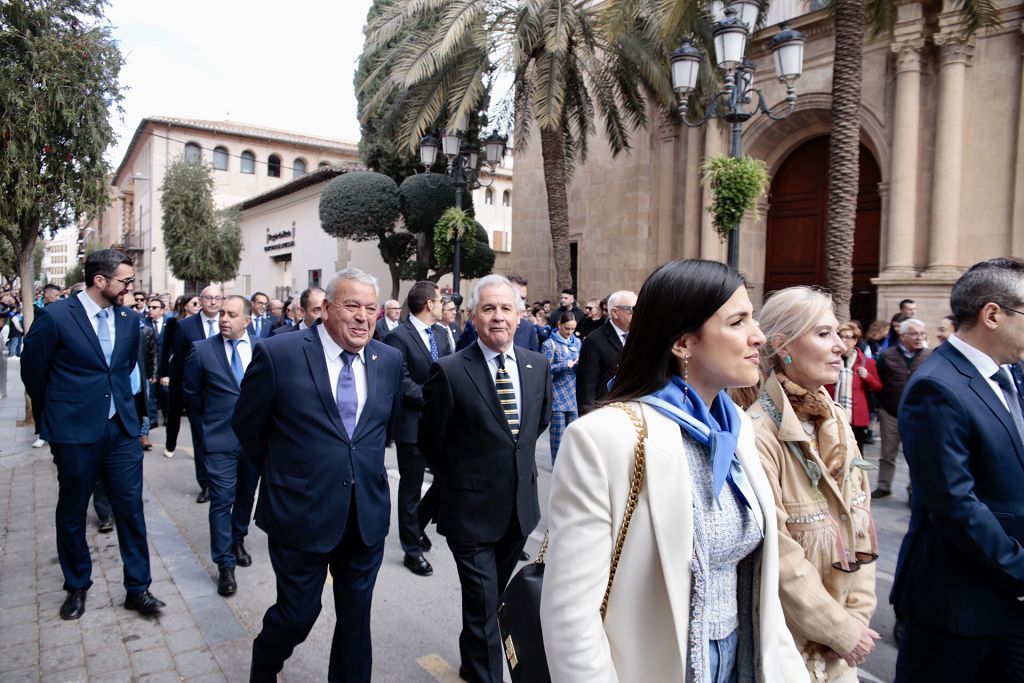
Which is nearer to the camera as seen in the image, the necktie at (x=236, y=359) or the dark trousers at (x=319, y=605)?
the dark trousers at (x=319, y=605)

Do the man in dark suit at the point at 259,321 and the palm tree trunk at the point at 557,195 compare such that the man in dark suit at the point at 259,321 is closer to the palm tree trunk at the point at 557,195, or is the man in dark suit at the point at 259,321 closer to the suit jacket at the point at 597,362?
the suit jacket at the point at 597,362

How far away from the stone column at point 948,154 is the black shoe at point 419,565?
465 inches

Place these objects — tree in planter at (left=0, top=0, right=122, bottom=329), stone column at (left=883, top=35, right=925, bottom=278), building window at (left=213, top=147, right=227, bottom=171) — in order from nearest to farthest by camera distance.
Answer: tree in planter at (left=0, top=0, right=122, bottom=329) → stone column at (left=883, top=35, right=925, bottom=278) → building window at (left=213, top=147, right=227, bottom=171)

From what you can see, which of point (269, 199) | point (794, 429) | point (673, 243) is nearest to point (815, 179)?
point (673, 243)

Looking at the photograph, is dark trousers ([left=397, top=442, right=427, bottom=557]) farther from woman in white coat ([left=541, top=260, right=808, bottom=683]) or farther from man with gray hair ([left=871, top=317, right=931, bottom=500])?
man with gray hair ([left=871, top=317, right=931, bottom=500])

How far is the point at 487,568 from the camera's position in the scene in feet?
11.6

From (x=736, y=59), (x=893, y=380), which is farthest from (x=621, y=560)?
(x=736, y=59)

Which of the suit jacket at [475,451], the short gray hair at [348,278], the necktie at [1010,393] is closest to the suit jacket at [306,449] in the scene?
the short gray hair at [348,278]

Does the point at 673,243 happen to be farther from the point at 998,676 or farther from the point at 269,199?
the point at 269,199

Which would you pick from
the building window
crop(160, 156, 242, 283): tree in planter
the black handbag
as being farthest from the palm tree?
the building window

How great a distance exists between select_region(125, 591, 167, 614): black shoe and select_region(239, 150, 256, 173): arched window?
53.9 meters

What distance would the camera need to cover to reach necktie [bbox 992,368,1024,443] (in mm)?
2674

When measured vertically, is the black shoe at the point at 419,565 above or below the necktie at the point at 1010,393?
below

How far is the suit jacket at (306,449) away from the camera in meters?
3.16
